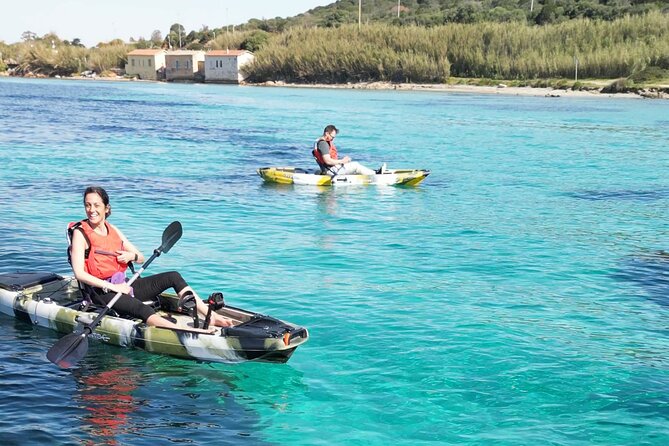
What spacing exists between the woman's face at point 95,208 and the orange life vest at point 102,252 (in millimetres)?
175

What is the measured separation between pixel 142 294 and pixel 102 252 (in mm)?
677

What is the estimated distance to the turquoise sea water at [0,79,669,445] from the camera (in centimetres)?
781

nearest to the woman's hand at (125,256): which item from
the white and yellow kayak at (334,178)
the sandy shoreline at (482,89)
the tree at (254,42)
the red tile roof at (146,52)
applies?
the white and yellow kayak at (334,178)

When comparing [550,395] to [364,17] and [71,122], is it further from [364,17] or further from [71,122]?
[364,17]

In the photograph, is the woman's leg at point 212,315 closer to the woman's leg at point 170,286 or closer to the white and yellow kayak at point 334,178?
the woman's leg at point 170,286

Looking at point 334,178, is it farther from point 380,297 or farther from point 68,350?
point 68,350

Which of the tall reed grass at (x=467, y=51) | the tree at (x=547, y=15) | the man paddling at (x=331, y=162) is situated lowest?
the man paddling at (x=331, y=162)

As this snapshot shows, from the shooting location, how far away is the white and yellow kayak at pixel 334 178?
21688 millimetres

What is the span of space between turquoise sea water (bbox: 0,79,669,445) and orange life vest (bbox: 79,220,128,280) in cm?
87

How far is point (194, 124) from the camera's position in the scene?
41000 millimetres

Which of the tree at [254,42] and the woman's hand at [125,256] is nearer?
the woman's hand at [125,256]

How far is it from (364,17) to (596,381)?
483ft

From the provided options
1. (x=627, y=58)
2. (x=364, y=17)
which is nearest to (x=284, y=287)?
(x=627, y=58)

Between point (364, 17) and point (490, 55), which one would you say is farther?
point (364, 17)
